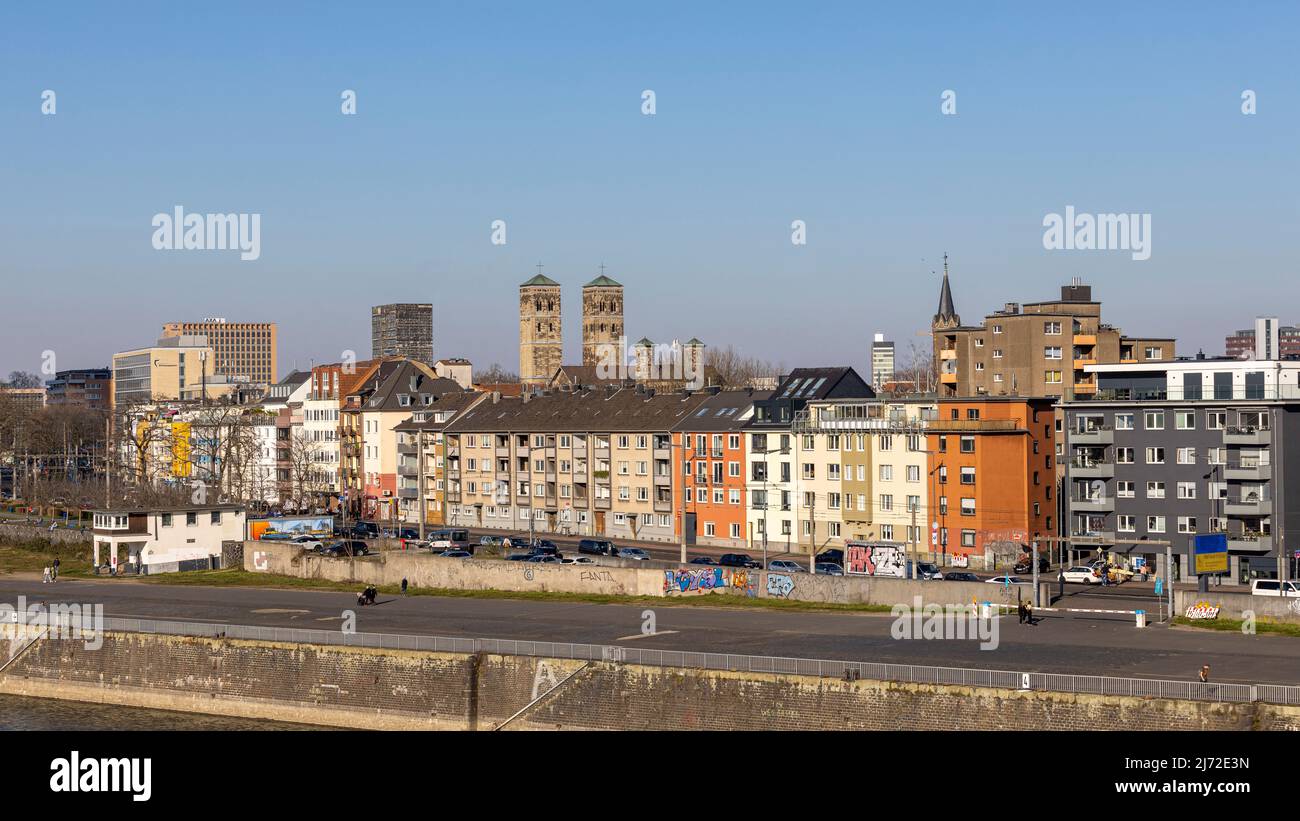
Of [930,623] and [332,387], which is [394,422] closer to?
[332,387]

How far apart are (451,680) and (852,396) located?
48.8 metres

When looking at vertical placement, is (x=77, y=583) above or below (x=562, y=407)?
below

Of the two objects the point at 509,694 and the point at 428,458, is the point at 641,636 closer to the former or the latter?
the point at 509,694

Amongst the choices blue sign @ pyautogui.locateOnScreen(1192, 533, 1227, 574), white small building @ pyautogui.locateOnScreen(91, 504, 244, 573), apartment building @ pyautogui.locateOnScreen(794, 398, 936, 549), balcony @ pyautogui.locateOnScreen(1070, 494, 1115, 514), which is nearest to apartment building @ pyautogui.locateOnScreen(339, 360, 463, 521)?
white small building @ pyautogui.locateOnScreen(91, 504, 244, 573)

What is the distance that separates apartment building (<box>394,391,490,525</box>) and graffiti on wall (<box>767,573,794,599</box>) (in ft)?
186

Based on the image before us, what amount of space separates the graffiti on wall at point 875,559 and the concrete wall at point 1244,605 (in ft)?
59.7

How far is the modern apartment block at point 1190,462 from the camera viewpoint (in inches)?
2847

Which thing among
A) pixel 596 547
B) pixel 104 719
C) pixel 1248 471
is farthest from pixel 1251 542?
pixel 104 719

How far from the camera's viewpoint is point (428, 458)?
122 metres

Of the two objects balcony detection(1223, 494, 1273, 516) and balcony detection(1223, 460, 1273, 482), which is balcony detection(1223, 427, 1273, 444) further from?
balcony detection(1223, 494, 1273, 516)

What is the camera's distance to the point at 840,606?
206 ft

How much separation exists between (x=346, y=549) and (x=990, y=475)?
34253mm
